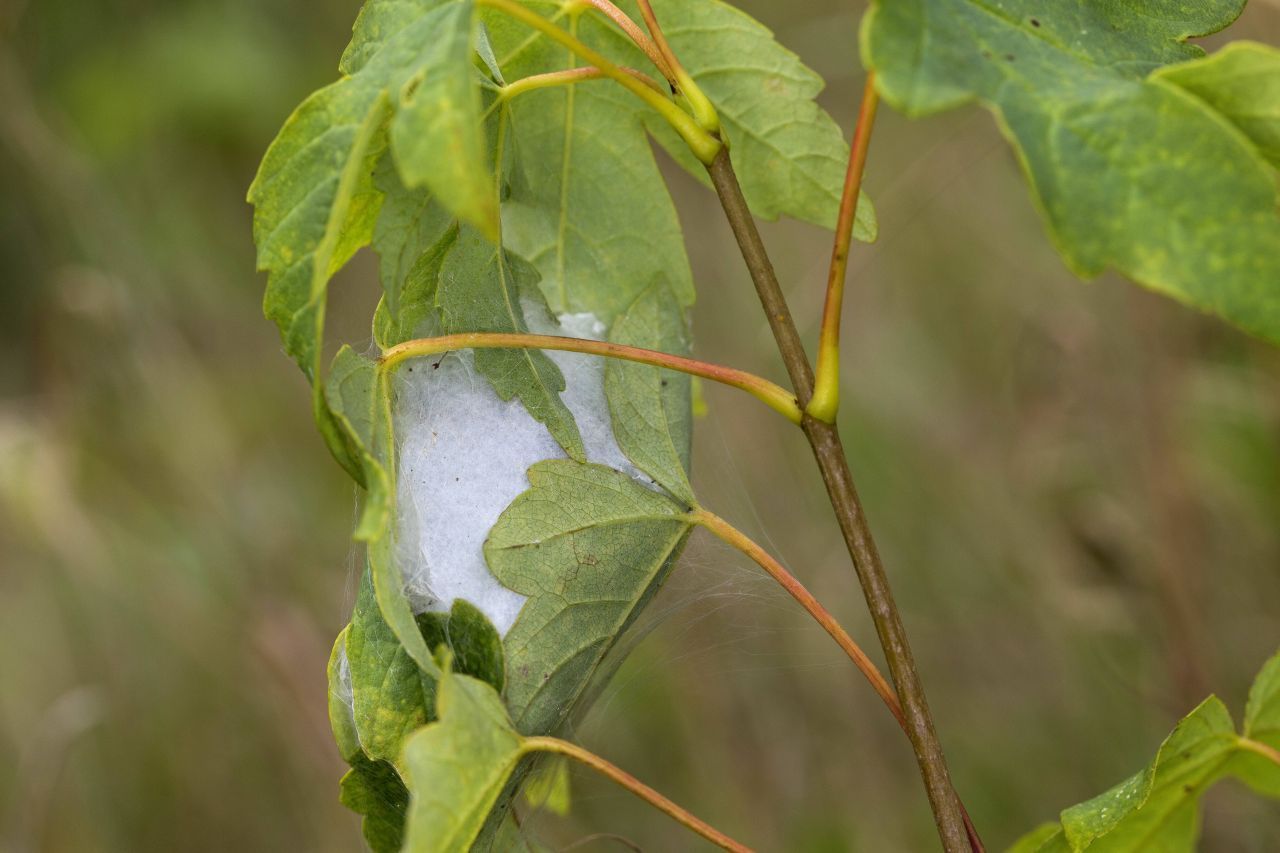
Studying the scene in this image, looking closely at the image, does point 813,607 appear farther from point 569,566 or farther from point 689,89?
point 689,89

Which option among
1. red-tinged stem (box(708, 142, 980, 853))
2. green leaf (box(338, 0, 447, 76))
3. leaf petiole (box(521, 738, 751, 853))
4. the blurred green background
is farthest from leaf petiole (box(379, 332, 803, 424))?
the blurred green background

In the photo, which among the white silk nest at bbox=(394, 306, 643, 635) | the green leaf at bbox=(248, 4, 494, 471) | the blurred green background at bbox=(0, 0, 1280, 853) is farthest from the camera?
the blurred green background at bbox=(0, 0, 1280, 853)

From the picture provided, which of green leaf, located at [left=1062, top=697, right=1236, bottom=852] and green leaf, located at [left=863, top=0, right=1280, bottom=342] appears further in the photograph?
green leaf, located at [left=1062, top=697, right=1236, bottom=852]

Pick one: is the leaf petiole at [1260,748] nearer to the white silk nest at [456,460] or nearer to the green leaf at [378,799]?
the white silk nest at [456,460]

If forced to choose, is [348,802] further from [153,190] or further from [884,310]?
[153,190]

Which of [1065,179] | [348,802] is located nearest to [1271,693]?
A: [1065,179]

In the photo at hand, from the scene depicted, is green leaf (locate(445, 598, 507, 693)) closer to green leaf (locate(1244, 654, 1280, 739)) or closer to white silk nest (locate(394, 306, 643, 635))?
white silk nest (locate(394, 306, 643, 635))

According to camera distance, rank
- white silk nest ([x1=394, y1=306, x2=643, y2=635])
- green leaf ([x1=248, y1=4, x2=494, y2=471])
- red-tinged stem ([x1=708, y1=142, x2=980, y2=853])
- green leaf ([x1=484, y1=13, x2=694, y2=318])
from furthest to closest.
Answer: green leaf ([x1=484, y1=13, x2=694, y2=318]) < white silk nest ([x1=394, y1=306, x2=643, y2=635]) < red-tinged stem ([x1=708, y1=142, x2=980, y2=853]) < green leaf ([x1=248, y1=4, x2=494, y2=471])
